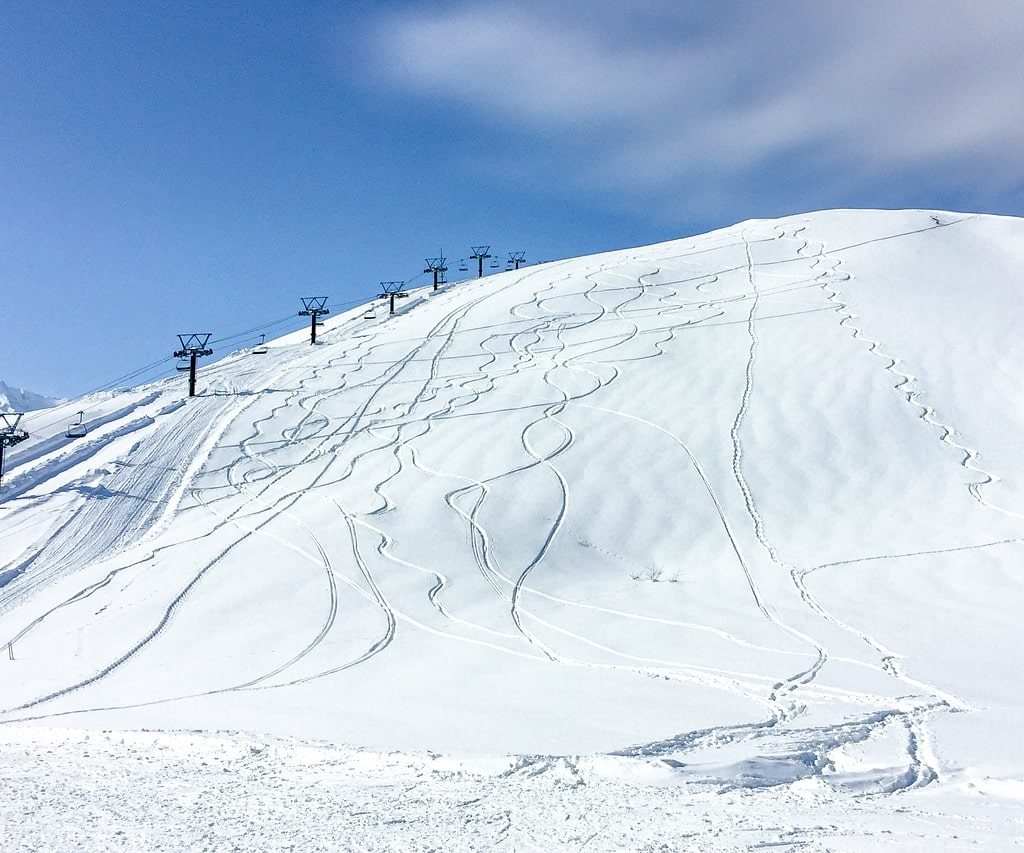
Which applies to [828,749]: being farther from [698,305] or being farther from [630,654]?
[698,305]

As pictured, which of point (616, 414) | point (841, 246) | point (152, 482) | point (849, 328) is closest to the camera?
point (152, 482)

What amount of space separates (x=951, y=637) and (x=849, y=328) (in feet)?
69.6

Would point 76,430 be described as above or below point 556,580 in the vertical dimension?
above

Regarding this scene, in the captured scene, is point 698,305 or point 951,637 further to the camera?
point 698,305

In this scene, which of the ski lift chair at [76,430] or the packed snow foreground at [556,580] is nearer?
the packed snow foreground at [556,580]

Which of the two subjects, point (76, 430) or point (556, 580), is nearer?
point (556, 580)

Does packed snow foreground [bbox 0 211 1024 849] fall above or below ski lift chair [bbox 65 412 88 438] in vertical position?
below

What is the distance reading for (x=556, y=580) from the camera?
66.2 ft

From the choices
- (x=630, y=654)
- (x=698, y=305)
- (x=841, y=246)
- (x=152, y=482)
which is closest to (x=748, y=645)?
(x=630, y=654)

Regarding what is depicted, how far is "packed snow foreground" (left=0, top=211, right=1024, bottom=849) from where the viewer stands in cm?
800

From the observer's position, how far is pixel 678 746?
31.8 ft

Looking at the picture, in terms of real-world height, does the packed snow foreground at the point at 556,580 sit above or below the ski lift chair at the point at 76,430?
below

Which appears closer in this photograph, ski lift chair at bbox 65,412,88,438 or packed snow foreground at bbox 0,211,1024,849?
packed snow foreground at bbox 0,211,1024,849

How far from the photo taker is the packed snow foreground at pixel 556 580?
8.00m
